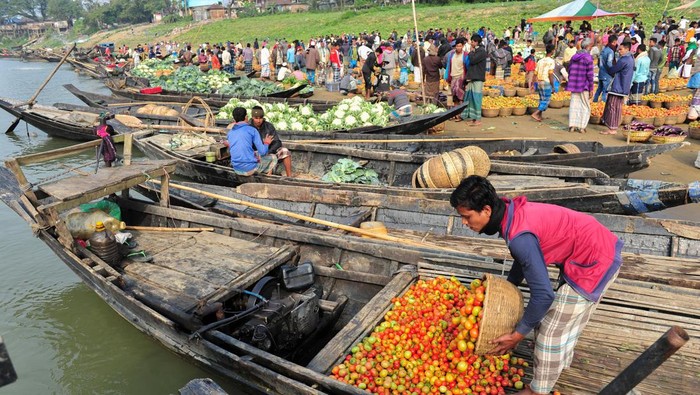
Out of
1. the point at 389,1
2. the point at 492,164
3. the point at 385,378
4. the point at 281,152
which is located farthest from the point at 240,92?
the point at 389,1

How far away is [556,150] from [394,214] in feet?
11.9

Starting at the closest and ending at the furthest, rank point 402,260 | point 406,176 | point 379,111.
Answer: point 402,260, point 406,176, point 379,111

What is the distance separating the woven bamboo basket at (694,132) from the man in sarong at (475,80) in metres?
4.90

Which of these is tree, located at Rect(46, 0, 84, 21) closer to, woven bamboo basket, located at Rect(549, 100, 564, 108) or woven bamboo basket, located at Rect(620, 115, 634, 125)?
woven bamboo basket, located at Rect(549, 100, 564, 108)

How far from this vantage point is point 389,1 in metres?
53.2

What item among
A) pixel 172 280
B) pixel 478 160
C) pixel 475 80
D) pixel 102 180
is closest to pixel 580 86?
pixel 475 80

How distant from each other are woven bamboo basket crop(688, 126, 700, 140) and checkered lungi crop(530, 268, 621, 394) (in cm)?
997

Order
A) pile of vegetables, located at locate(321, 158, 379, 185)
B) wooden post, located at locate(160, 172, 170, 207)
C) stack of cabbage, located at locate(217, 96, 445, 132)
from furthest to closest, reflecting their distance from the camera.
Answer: stack of cabbage, located at locate(217, 96, 445, 132)
pile of vegetables, located at locate(321, 158, 379, 185)
wooden post, located at locate(160, 172, 170, 207)

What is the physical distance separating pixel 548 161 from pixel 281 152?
4.73 metres

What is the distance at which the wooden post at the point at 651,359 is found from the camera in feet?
6.68

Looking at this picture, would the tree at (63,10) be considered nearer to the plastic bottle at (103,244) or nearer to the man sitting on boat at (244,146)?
the man sitting on boat at (244,146)

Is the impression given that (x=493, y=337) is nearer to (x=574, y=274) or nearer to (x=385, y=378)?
(x=574, y=274)

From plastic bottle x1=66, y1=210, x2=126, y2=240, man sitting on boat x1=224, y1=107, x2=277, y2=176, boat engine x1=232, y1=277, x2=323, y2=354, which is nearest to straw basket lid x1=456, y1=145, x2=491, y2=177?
boat engine x1=232, y1=277, x2=323, y2=354

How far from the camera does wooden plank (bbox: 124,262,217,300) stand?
4969 millimetres
